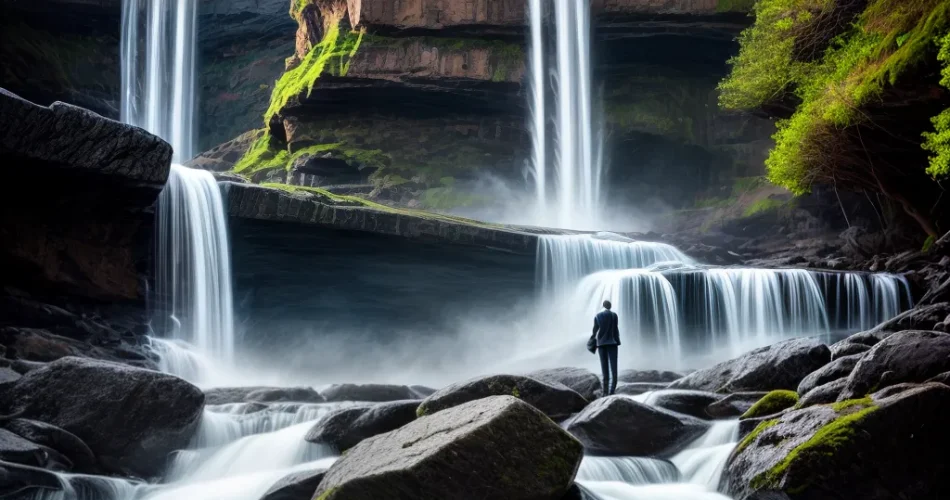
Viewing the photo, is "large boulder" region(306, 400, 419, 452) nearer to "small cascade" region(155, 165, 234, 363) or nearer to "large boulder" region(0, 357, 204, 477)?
"large boulder" region(0, 357, 204, 477)

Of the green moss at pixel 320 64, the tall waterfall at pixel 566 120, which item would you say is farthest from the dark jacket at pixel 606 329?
the green moss at pixel 320 64

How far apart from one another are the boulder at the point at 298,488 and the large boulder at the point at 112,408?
320 centimetres

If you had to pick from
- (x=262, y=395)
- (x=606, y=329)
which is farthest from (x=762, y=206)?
(x=262, y=395)

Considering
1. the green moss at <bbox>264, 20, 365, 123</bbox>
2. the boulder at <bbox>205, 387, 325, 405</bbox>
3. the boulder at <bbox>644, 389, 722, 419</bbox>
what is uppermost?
the green moss at <bbox>264, 20, 365, 123</bbox>

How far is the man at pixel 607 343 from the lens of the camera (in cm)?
1339

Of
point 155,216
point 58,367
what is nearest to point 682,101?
point 155,216

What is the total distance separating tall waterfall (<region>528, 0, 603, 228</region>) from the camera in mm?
35312

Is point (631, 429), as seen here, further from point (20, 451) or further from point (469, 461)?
point (20, 451)

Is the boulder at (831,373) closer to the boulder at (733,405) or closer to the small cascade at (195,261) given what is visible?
the boulder at (733,405)

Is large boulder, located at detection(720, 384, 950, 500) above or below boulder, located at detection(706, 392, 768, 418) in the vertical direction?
above

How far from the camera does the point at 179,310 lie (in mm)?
20188

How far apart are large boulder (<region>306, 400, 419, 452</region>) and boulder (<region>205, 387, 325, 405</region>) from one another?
12.2ft

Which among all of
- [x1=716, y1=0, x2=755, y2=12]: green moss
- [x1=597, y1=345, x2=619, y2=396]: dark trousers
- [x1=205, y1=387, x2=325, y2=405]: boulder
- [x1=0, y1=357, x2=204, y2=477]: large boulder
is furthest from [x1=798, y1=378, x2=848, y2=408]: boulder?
[x1=716, y1=0, x2=755, y2=12]: green moss

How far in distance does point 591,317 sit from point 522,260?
8.34ft
